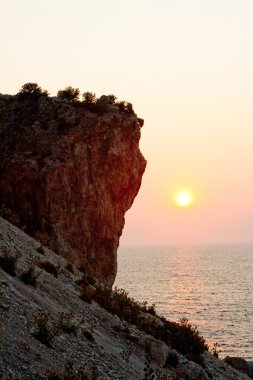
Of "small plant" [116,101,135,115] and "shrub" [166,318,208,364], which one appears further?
"small plant" [116,101,135,115]

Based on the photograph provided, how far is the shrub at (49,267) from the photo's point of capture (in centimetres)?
2896

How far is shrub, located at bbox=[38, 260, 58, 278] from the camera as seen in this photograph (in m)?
29.0

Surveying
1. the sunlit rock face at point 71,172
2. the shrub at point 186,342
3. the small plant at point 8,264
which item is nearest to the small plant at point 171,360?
the shrub at point 186,342

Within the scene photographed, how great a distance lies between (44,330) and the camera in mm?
18812

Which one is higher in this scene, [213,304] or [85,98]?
[85,98]

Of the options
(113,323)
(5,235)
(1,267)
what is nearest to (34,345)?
(1,267)

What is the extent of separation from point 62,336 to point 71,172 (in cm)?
2427

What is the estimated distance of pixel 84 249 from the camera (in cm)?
4531

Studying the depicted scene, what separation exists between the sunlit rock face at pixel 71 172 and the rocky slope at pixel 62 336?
956cm

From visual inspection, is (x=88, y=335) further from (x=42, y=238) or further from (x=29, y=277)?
(x=42, y=238)

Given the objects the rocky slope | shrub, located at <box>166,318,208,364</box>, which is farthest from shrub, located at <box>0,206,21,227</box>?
shrub, located at <box>166,318,208,364</box>

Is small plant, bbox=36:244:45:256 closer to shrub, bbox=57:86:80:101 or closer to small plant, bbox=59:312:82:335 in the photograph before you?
small plant, bbox=59:312:82:335

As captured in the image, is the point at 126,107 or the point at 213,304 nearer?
the point at 126,107

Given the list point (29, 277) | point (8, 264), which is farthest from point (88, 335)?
point (8, 264)
